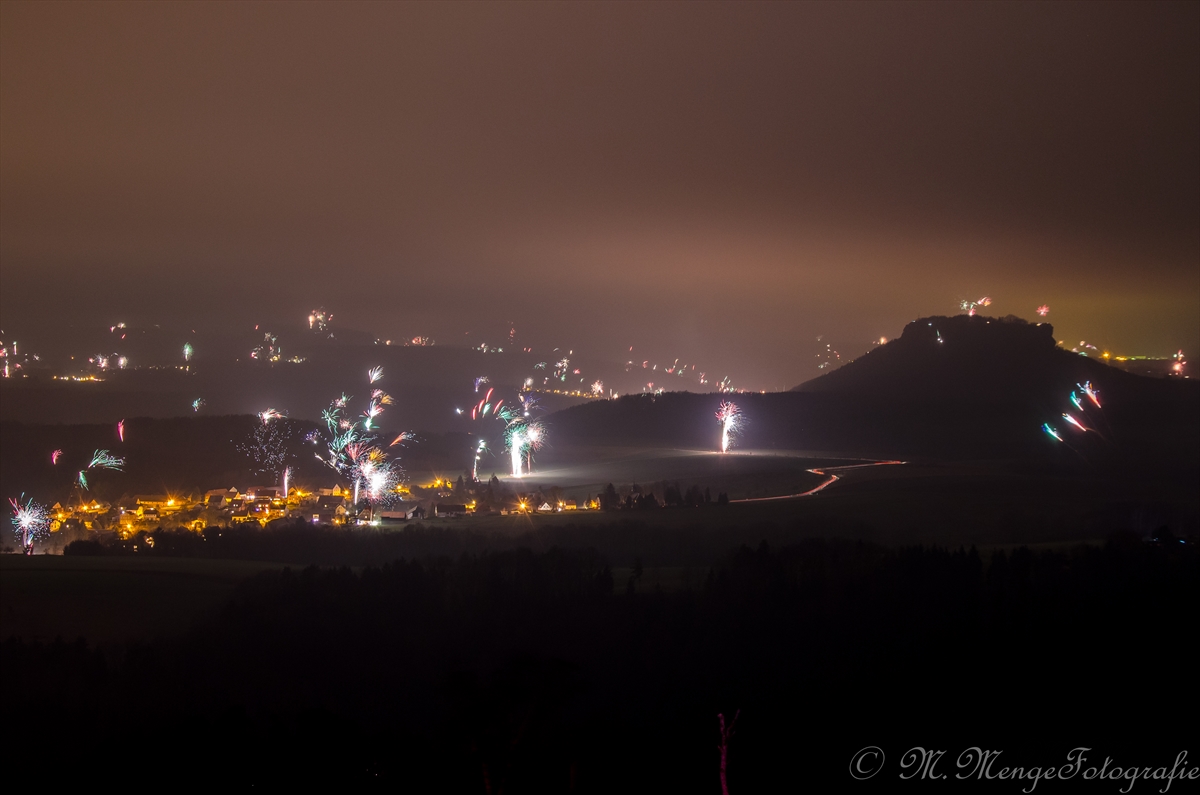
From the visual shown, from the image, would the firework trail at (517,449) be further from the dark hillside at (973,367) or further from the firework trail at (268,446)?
the dark hillside at (973,367)

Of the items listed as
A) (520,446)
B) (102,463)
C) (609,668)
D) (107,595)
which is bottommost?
(609,668)

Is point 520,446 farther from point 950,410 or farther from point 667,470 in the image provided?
point 950,410

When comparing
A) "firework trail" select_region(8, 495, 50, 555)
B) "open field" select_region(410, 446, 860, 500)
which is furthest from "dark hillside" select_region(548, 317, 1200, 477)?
"firework trail" select_region(8, 495, 50, 555)

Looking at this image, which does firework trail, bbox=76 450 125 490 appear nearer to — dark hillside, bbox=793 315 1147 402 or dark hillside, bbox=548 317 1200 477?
dark hillside, bbox=548 317 1200 477

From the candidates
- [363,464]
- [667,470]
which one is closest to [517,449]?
→ [667,470]

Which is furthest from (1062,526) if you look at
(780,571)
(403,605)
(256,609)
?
(256,609)

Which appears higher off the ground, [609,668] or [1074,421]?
[1074,421]
